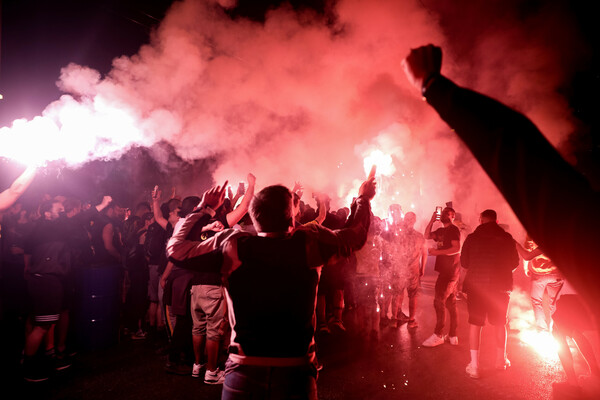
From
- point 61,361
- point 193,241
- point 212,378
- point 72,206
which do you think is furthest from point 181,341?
point 193,241

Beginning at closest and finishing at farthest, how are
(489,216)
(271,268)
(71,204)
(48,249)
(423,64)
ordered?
1. (423,64)
2. (271,268)
3. (48,249)
4. (489,216)
5. (71,204)

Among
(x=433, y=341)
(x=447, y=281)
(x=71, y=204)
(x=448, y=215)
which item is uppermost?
(x=448, y=215)

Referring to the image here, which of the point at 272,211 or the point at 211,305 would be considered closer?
the point at 272,211

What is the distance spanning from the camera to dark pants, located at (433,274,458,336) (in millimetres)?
6109

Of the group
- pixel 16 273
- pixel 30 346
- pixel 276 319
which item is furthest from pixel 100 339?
pixel 276 319

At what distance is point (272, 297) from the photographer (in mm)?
2012

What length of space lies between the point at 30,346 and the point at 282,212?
4.65 meters

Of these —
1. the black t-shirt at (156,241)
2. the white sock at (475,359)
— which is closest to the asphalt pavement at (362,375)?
the white sock at (475,359)

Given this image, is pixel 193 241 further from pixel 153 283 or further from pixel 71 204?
pixel 153 283

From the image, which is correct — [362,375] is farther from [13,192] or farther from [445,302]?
[13,192]

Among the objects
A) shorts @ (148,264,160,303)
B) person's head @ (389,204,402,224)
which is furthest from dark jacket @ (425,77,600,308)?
person's head @ (389,204,402,224)

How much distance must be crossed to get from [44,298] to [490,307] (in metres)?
6.42

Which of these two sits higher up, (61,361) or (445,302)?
(445,302)

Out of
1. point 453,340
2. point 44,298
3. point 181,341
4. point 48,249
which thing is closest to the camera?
point 44,298
